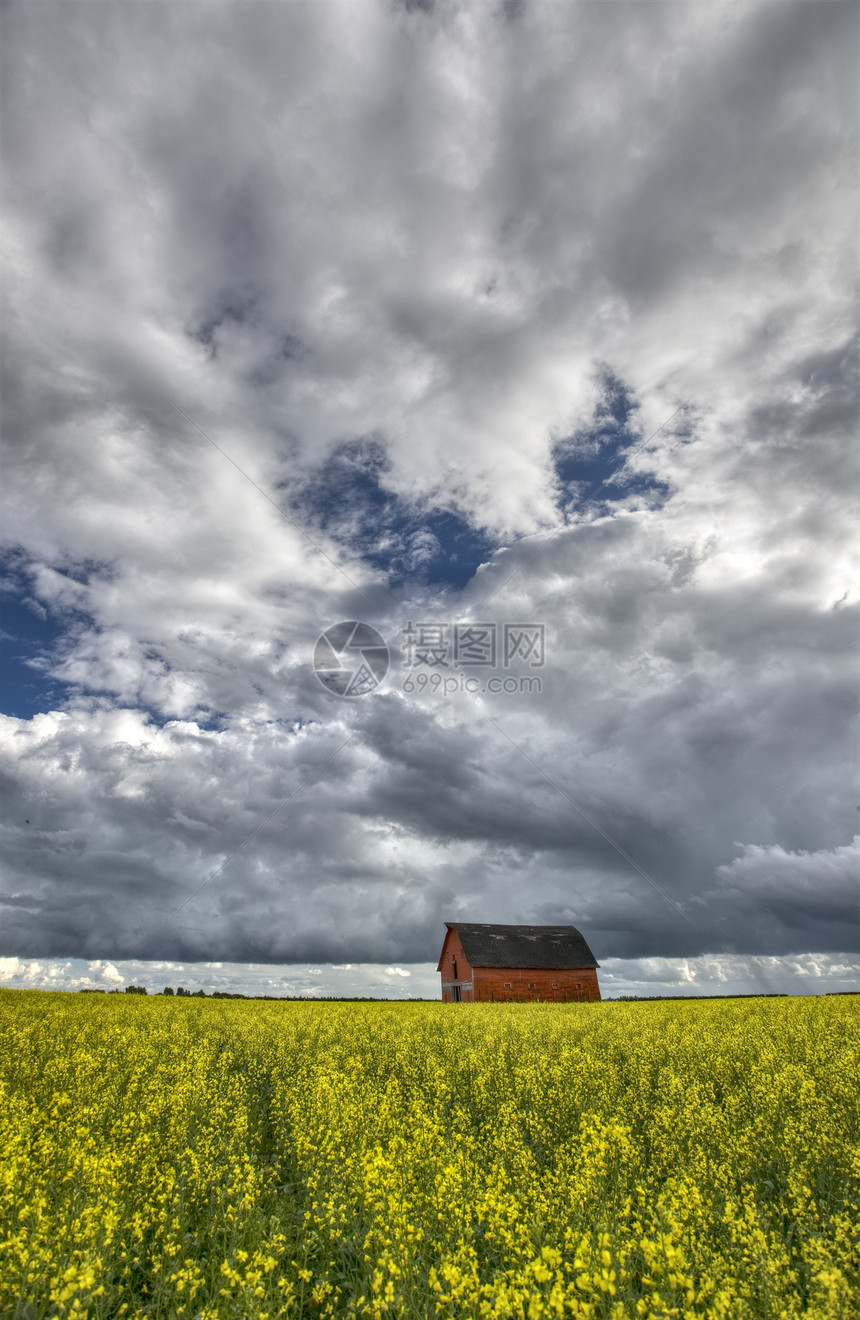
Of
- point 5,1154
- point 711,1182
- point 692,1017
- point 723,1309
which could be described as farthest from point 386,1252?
point 692,1017

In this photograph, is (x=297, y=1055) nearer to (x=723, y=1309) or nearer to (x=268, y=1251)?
(x=268, y=1251)

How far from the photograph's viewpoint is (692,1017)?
2903 centimetres

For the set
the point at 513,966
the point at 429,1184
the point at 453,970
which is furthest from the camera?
the point at 453,970

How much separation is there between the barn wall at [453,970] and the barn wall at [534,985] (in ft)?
4.56

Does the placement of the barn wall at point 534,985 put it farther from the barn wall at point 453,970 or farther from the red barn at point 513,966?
the barn wall at point 453,970

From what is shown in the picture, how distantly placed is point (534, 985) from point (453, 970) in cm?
832

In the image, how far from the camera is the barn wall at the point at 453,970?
6006cm

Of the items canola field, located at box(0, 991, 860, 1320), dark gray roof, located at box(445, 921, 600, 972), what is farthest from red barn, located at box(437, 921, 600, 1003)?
canola field, located at box(0, 991, 860, 1320)

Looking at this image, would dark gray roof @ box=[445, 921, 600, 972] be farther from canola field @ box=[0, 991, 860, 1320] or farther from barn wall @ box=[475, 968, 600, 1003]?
canola field @ box=[0, 991, 860, 1320]

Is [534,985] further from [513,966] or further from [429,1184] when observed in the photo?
[429,1184]

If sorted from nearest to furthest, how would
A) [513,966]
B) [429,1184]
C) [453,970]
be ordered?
[429,1184], [513,966], [453,970]

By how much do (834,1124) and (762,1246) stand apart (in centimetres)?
694

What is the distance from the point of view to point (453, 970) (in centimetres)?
6462

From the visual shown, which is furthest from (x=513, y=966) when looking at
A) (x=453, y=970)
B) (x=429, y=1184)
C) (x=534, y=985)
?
(x=429, y=1184)
